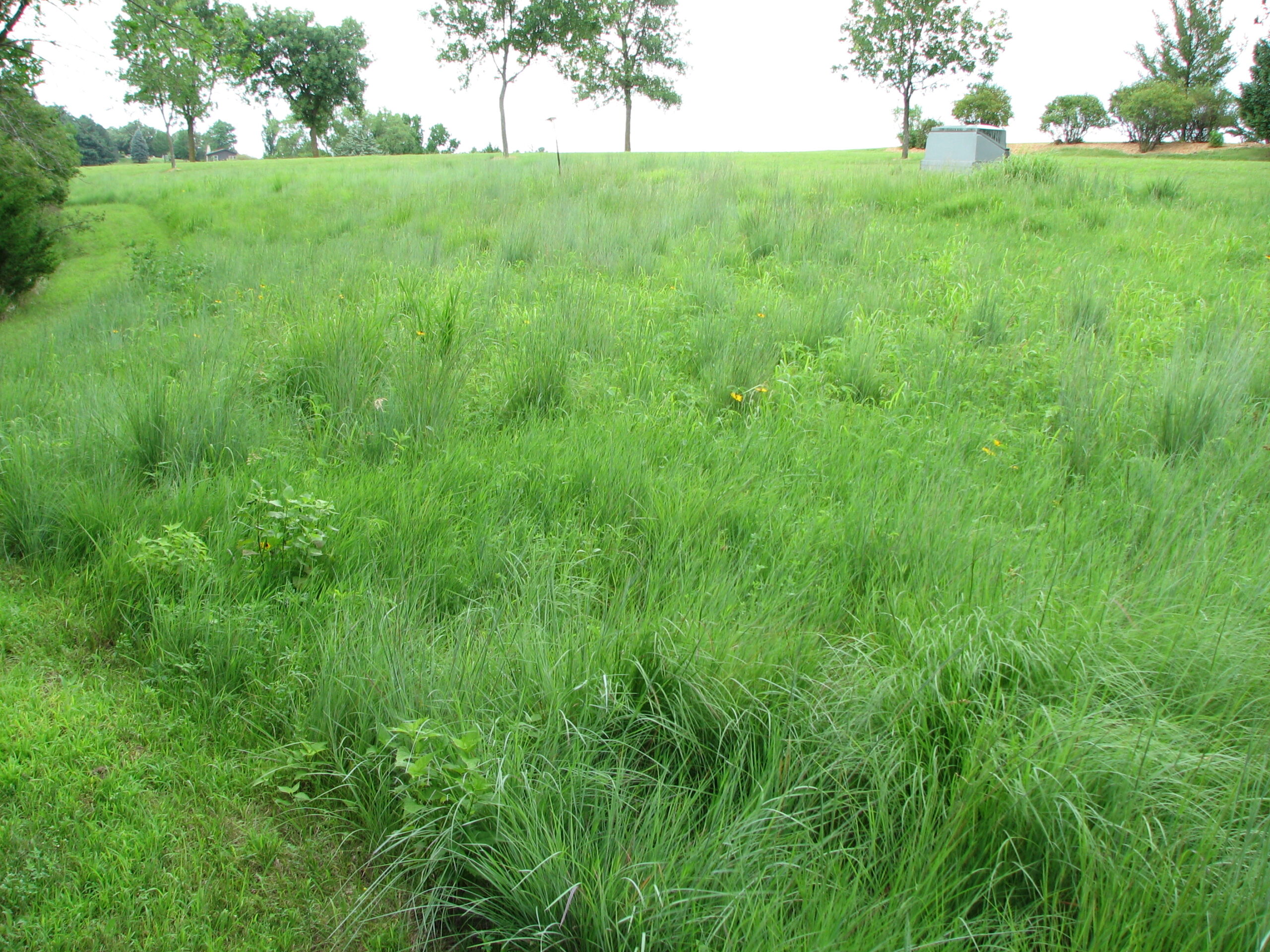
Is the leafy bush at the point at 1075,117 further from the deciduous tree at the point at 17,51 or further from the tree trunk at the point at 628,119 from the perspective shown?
the deciduous tree at the point at 17,51

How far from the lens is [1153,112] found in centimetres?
4384

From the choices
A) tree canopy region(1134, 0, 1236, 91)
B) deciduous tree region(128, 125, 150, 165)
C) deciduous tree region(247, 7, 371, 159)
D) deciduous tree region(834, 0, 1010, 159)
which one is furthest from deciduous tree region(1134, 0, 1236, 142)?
deciduous tree region(128, 125, 150, 165)

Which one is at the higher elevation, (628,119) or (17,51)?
(628,119)

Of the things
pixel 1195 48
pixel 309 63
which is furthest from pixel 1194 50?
pixel 309 63

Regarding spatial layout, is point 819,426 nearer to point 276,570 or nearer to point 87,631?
point 276,570

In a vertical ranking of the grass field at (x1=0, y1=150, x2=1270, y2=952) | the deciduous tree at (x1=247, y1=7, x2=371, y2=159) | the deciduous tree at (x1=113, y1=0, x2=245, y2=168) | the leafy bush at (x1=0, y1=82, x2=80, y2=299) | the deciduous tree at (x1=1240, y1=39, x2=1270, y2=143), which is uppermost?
the deciduous tree at (x1=247, y1=7, x2=371, y2=159)

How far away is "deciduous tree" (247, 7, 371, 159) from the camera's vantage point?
46344mm

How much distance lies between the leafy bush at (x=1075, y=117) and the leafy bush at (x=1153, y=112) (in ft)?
10.3

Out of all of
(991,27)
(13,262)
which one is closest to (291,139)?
(991,27)

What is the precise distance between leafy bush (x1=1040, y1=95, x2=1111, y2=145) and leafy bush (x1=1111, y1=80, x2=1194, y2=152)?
3.14 metres

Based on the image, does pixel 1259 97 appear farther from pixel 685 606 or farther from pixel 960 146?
pixel 685 606

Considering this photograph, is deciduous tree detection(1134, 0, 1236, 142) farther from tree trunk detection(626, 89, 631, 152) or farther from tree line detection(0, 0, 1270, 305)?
tree trunk detection(626, 89, 631, 152)

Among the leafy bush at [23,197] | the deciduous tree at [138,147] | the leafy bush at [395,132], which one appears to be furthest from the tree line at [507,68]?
the deciduous tree at [138,147]

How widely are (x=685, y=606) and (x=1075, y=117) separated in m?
62.8
